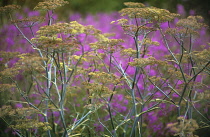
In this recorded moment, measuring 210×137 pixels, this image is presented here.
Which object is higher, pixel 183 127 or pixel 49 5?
pixel 49 5

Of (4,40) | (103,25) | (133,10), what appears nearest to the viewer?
(133,10)

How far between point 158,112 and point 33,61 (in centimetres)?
245

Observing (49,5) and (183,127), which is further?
(49,5)

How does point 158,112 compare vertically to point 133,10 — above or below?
below

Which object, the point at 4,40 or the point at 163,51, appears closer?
the point at 4,40

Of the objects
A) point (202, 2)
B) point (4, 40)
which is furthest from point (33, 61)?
point (202, 2)

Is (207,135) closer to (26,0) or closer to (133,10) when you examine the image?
(133,10)

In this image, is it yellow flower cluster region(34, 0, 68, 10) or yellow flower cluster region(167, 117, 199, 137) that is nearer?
yellow flower cluster region(167, 117, 199, 137)

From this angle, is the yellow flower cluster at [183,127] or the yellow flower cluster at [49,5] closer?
the yellow flower cluster at [183,127]

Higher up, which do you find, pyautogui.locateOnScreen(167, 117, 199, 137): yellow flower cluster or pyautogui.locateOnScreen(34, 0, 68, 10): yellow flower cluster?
pyautogui.locateOnScreen(34, 0, 68, 10): yellow flower cluster

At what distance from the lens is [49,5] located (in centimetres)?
288

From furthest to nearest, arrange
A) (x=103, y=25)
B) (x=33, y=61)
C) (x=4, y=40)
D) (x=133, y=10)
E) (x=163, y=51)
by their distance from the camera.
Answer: (x=103, y=25) < (x=163, y=51) < (x=4, y=40) < (x=133, y=10) < (x=33, y=61)

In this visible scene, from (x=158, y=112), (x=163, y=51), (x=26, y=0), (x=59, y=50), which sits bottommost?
(x=158, y=112)

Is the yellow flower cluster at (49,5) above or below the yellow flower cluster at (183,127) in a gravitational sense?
above
